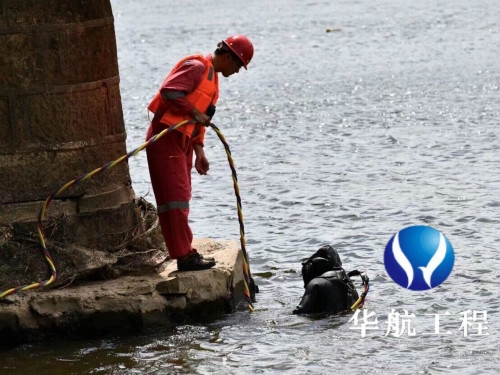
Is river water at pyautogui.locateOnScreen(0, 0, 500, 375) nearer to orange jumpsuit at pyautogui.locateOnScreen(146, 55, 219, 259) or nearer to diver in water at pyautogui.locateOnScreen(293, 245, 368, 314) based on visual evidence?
diver in water at pyautogui.locateOnScreen(293, 245, 368, 314)

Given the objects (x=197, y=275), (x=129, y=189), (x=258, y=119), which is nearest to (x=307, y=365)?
(x=197, y=275)

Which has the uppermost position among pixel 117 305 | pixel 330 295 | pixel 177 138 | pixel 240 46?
pixel 240 46

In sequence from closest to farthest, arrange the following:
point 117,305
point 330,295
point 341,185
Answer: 1. point 117,305
2. point 330,295
3. point 341,185

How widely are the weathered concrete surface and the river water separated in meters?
0.11

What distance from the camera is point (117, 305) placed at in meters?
9.10

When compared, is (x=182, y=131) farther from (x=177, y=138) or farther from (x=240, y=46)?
(x=240, y=46)

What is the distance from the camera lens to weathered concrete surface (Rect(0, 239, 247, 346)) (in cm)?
898

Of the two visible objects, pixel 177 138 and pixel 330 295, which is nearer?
pixel 177 138

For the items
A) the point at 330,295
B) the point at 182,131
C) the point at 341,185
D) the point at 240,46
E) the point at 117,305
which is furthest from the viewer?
the point at 341,185

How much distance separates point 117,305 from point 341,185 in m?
5.64

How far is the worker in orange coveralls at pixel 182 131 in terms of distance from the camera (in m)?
9.20

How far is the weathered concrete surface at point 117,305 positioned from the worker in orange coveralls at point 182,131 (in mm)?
208

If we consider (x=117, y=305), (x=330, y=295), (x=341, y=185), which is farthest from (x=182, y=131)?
(x=341, y=185)

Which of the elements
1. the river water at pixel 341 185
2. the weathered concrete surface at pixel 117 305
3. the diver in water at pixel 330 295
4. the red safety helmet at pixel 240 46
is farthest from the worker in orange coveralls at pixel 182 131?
the diver in water at pixel 330 295
